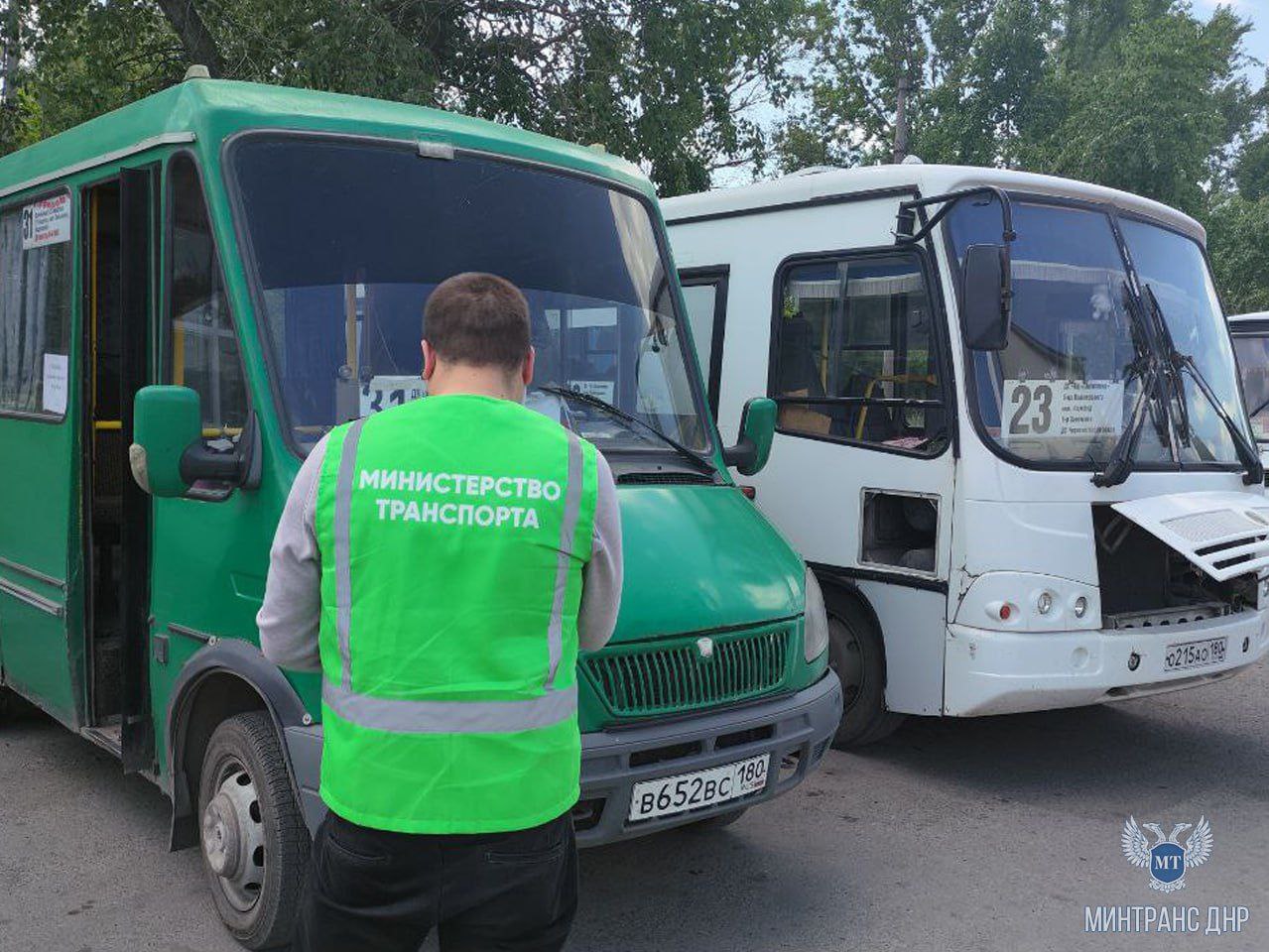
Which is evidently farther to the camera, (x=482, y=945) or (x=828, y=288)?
(x=828, y=288)

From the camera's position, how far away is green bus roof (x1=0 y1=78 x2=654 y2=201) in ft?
13.2

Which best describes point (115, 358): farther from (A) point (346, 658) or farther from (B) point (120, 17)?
(B) point (120, 17)

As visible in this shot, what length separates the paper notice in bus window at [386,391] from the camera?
157 inches

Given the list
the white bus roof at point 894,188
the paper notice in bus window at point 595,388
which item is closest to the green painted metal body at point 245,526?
the paper notice in bus window at point 595,388

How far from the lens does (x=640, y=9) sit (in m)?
13.2

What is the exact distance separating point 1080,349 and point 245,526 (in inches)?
144

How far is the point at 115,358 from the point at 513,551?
3119mm

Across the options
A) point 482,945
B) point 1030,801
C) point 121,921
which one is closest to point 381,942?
point 482,945

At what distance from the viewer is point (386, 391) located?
158 inches

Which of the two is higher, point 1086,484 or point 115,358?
point 115,358

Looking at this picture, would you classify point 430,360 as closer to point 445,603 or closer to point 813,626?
point 445,603

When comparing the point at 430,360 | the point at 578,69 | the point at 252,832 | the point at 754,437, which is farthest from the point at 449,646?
the point at 578,69

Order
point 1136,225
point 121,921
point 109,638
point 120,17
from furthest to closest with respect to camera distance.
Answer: point 120,17
point 1136,225
point 109,638
point 121,921

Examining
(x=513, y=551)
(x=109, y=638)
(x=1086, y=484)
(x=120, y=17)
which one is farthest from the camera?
(x=120, y=17)
